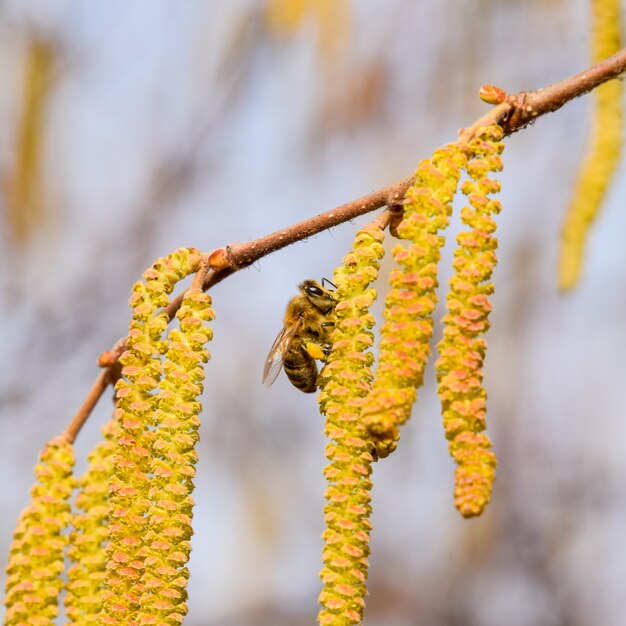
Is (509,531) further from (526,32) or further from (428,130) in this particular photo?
(526,32)

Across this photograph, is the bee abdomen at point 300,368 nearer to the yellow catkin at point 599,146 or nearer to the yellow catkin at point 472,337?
the yellow catkin at point 599,146

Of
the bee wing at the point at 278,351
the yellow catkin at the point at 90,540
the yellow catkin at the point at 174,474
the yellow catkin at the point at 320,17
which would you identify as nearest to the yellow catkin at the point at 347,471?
the yellow catkin at the point at 174,474

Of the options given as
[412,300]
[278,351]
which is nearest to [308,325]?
[278,351]

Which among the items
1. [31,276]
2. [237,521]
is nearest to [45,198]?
[31,276]

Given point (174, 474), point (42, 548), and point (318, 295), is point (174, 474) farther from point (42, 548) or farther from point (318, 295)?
point (318, 295)

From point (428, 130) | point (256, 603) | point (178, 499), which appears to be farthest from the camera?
point (428, 130)

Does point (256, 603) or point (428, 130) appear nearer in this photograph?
point (256, 603)
